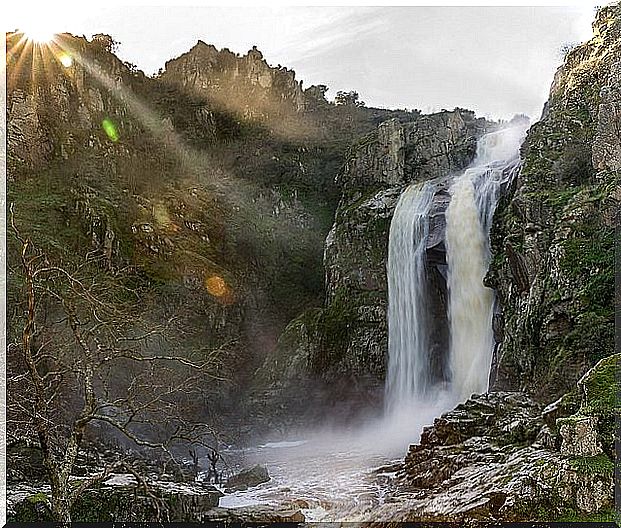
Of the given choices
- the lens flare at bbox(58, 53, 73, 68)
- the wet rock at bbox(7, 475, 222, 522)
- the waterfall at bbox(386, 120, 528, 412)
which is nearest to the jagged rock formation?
the wet rock at bbox(7, 475, 222, 522)

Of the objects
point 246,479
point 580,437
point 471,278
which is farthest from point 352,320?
point 580,437

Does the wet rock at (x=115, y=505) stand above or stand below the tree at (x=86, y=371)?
below

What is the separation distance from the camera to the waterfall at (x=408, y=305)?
64.6ft

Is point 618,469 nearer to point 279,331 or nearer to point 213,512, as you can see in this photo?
point 213,512

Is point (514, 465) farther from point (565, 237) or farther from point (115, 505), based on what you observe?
A: point (565, 237)

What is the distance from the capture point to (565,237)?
46.5 ft

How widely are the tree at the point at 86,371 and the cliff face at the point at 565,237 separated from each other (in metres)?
6.61

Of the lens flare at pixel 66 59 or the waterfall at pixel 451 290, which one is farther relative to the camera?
the lens flare at pixel 66 59

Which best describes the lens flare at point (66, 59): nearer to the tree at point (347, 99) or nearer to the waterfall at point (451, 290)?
the waterfall at point (451, 290)

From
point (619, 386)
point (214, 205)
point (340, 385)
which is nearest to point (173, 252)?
point (214, 205)

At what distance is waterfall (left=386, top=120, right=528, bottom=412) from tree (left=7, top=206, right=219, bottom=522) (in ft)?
19.2

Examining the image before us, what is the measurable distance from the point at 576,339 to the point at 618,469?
5609 mm

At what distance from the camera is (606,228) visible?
45.0 feet

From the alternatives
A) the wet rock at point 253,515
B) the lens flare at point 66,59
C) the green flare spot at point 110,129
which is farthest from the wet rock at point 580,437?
the lens flare at point 66,59
